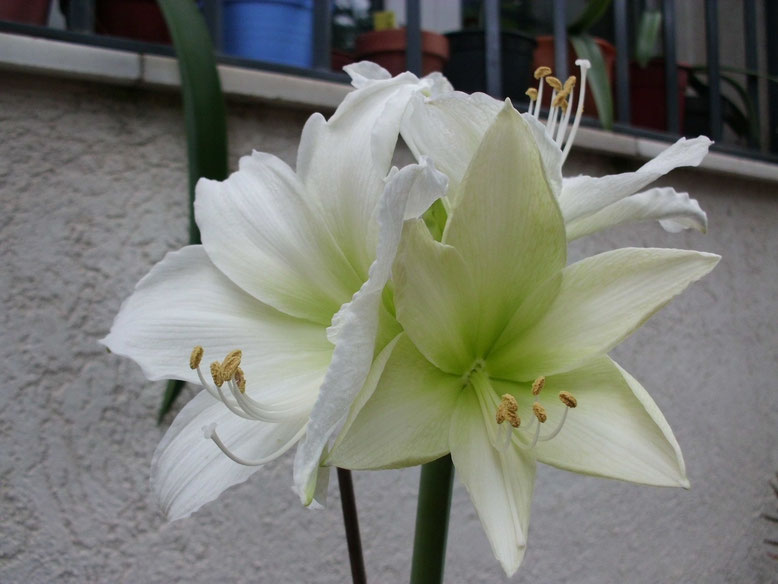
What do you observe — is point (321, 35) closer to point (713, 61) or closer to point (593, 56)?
point (593, 56)

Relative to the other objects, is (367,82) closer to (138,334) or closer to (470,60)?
(138,334)

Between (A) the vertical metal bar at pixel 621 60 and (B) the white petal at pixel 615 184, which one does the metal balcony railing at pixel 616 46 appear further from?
(B) the white petal at pixel 615 184

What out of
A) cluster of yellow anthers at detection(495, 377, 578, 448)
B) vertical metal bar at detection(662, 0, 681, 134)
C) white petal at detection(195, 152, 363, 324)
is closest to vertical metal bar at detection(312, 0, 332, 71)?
vertical metal bar at detection(662, 0, 681, 134)

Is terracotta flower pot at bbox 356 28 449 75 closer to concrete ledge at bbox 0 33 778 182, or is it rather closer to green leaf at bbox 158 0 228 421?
concrete ledge at bbox 0 33 778 182

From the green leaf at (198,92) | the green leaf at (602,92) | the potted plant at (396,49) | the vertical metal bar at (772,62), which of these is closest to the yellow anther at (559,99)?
the green leaf at (198,92)

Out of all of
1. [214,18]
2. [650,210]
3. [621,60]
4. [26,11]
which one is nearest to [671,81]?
[621,60]

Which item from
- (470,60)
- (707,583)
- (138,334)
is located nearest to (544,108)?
(470,60)
